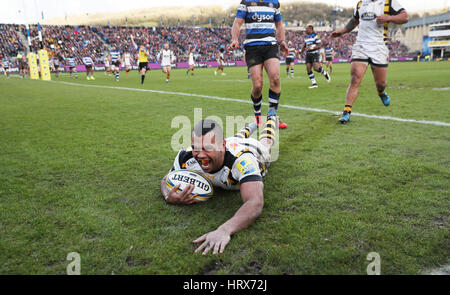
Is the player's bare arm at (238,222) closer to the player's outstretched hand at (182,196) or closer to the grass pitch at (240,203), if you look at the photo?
the grass pitch at (240,203)

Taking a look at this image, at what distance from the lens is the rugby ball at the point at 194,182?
270 centimetres

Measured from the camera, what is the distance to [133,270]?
1834 mm

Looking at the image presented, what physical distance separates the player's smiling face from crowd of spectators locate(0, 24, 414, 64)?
1364 inches

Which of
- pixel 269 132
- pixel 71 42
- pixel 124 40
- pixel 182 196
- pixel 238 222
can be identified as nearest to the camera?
pixel 238 222

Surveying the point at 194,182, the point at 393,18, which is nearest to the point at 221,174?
the point at 194,182

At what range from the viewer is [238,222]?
2.18 metres

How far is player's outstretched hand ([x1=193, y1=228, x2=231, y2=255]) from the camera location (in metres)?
2.00

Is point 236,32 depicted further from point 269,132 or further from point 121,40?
point 121,40

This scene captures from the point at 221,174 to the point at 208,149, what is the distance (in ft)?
1.26

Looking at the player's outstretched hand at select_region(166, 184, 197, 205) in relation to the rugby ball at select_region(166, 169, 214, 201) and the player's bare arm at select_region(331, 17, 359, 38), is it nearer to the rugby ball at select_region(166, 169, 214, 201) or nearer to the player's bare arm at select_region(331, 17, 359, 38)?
the rugby ball at select_region(166, 169, 214, 201)

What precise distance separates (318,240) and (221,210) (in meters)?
0.84

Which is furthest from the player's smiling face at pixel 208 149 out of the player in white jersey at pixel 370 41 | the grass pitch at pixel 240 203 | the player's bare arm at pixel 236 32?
the player in white jersey at pixel 370 41

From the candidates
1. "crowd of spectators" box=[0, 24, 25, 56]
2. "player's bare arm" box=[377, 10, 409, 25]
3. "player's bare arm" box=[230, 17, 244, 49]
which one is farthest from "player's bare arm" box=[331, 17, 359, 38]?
"crowd of spectators" box=[0, 24, 25, 56]
